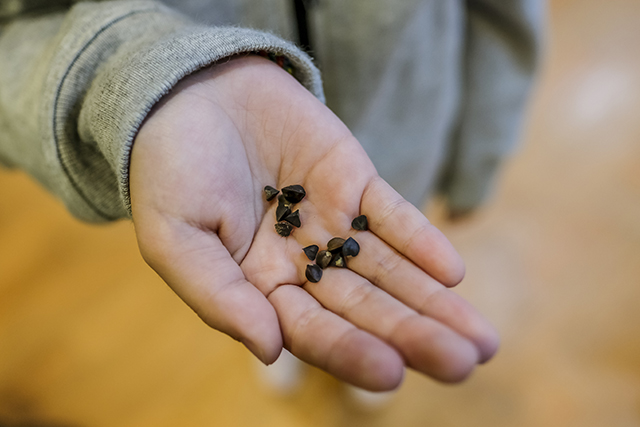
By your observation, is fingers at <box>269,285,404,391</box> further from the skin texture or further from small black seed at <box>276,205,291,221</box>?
small black seed at <box>276,205,291,221</box>

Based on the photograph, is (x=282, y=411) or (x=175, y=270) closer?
(x=175, y=270)

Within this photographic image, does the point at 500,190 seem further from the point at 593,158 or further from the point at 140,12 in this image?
the point at 140,12

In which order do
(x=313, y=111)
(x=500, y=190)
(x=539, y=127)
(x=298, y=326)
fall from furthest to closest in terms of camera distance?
1. (x=539, y=127)
2. (x=500, y=190)
3. (x=313, y=111)
4. (x=298, y=326)

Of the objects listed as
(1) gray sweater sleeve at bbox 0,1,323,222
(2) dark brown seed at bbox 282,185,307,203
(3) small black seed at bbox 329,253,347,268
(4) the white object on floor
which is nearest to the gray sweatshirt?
(1) gray sweater sleeve at bbox 0,1,323,222

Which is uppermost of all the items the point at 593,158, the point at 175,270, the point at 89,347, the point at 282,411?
the point at 593,158

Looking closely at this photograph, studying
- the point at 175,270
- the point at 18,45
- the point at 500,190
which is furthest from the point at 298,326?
Answer: the point at 500,190
